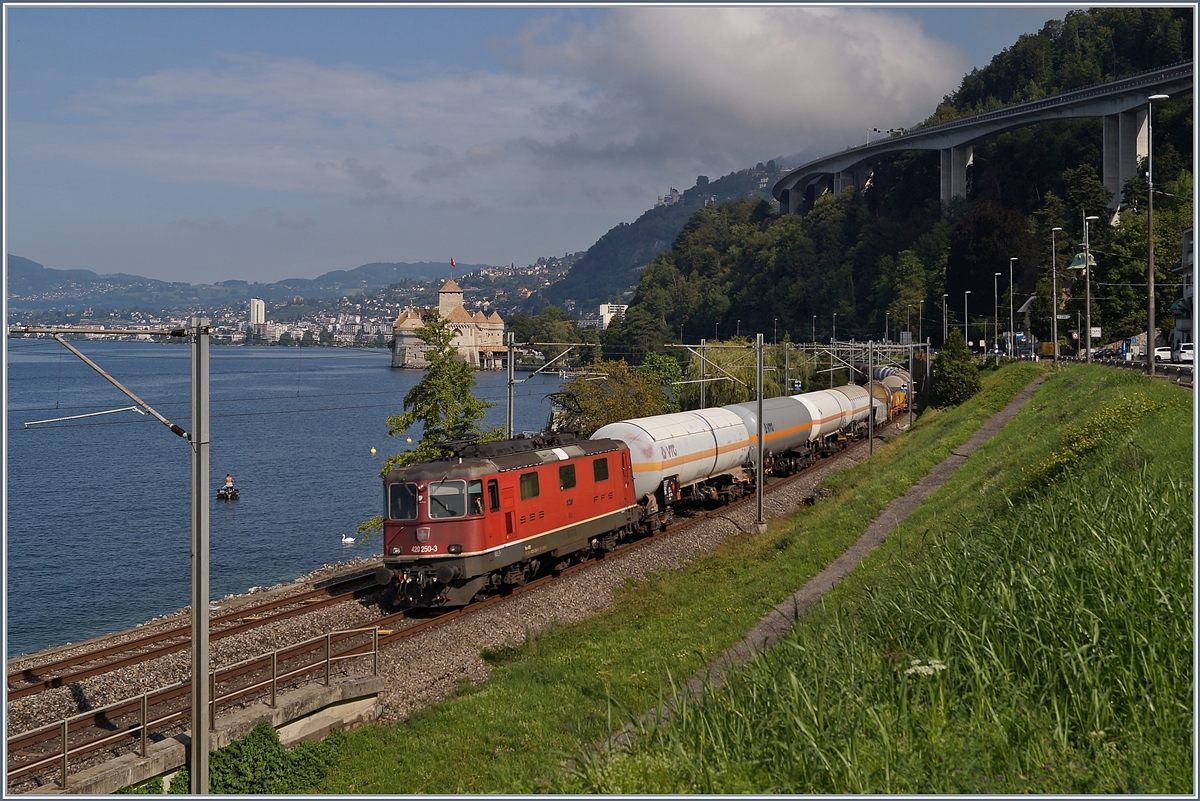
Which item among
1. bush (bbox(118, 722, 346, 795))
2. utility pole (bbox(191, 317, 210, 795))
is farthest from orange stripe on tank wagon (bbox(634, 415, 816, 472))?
utility pole (bbox(191, 317, 210, 795))

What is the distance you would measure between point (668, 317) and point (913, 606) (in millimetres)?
176863

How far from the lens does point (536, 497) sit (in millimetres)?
24156

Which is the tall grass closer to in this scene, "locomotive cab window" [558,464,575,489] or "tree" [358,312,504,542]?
"locomotive cab window" [558,464,575,489]

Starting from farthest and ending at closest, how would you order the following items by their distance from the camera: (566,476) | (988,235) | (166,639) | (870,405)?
(988,235) → (870,405) → (566,476) → (166,639)

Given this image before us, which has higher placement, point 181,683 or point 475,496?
point 475,496

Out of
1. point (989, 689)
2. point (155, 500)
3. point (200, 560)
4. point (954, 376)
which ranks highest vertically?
point (954, 376)

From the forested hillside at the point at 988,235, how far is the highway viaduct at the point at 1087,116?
3332 mm

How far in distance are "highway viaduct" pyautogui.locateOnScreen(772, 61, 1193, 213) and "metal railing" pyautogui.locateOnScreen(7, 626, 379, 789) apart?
3209 inches

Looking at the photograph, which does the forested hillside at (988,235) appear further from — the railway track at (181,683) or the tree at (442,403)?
the railway track at (181,683)

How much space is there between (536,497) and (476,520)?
2475 mm

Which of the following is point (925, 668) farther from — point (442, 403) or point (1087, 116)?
point (1087, 116)

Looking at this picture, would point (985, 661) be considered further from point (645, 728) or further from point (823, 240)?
point (823, 240)

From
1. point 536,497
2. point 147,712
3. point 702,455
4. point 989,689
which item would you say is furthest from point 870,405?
A: point 989,689

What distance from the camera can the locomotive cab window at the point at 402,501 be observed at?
72.8 feet
